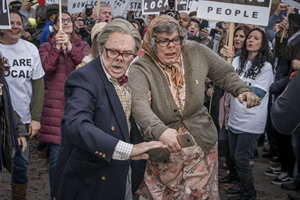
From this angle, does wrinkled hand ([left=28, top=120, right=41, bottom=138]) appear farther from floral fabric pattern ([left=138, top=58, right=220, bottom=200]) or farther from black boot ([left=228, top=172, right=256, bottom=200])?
black boot ([left=228, top=172, right=256, bottom=200])

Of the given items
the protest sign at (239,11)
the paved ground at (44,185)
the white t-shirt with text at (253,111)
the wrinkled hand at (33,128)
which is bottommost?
the paved ground at (44,185)

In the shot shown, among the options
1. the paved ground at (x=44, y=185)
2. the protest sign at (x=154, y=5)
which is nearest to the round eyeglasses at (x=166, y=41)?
the paved ground at (x=44, y=185)

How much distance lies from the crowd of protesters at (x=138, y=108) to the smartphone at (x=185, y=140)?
0.04ft

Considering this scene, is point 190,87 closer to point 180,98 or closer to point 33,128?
point 180,98

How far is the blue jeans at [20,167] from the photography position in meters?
4.58

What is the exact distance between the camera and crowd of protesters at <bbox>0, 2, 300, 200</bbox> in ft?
8.21

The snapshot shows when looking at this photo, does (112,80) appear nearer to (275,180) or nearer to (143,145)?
(143,145)

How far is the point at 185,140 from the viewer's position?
8.06 ft

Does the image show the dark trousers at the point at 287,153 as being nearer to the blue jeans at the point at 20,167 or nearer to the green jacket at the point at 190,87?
the green jacket at the point at 190,87

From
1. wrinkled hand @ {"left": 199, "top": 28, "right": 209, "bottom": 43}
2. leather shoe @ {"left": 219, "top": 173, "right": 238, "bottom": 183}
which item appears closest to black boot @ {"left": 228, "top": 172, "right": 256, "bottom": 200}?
leather shoe @ {"left": 219, "top": 173, "right": 238, "bottom": 183}

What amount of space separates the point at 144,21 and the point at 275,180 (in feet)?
17.4

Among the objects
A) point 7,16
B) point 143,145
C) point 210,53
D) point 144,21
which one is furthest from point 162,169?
point 144,21

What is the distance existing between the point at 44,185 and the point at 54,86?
1611 millimetres

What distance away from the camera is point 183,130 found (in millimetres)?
3408
